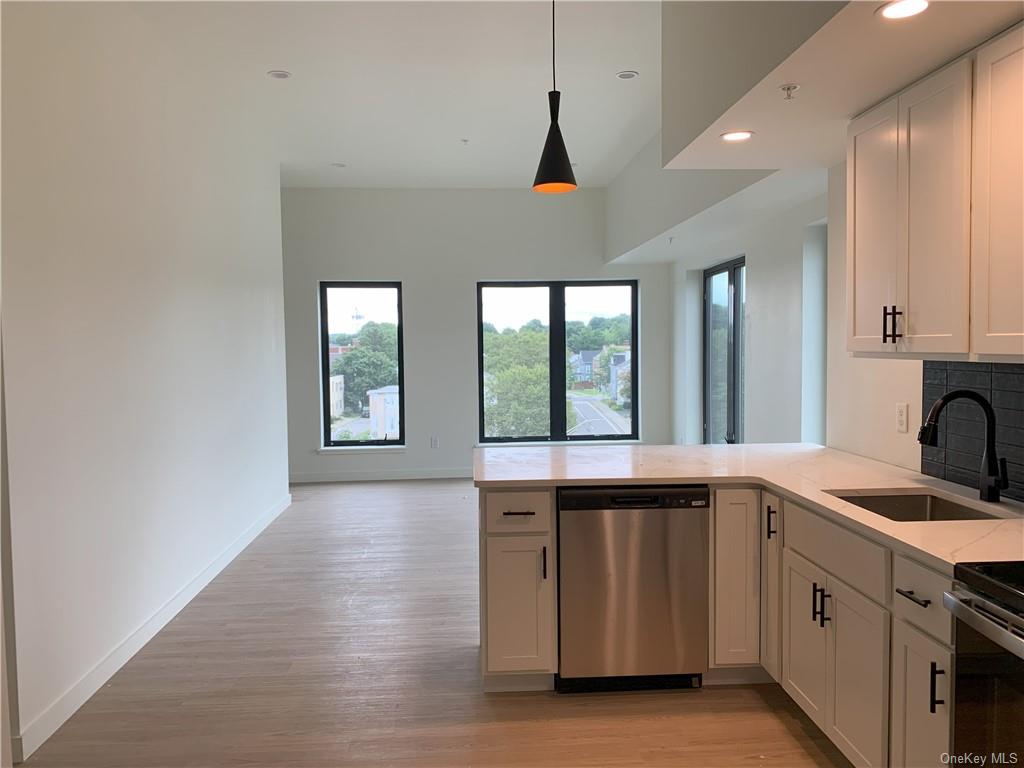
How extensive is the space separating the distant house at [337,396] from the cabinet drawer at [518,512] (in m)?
5.01

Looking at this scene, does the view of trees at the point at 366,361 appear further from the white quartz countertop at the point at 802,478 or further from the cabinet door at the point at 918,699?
the cabinet door at the point at 918,699

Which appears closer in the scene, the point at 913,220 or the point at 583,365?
the point at 913,220

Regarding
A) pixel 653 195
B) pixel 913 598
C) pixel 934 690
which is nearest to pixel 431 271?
pixel 653 195

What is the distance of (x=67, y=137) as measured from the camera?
2709mm

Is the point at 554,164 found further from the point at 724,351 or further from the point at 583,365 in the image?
the point at 583,365

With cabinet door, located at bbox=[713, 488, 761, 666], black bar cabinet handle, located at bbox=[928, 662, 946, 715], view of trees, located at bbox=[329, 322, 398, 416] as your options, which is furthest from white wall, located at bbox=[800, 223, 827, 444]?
view of trees, located at bbox=[329, 322, 398, 416]

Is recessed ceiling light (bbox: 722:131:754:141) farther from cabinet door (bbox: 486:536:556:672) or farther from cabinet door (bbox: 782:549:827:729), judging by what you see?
cabinet door (bbox: 486:536:556:672)

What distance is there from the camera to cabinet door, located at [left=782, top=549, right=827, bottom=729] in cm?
228

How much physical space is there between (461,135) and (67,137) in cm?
310

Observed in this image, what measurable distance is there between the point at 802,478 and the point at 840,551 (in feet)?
1.74

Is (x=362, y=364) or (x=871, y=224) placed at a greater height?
(x=871, y=224)

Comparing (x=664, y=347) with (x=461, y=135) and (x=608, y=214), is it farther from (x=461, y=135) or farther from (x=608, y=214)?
(x=461, y=135)

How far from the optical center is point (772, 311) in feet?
15.4

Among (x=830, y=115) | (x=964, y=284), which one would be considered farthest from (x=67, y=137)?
(x=964, y=284)
